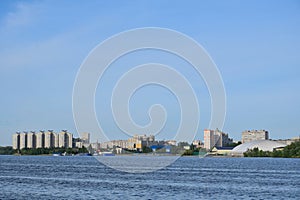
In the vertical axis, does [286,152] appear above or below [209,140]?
below

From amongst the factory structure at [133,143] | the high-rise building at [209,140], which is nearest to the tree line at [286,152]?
the high-rise building at [209,140]

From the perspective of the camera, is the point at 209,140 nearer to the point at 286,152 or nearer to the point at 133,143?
the point at 286,152

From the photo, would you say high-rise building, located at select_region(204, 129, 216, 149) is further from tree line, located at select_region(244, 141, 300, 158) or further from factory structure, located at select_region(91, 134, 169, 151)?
factory structure, located at select_region(91, 134, 169, 151)

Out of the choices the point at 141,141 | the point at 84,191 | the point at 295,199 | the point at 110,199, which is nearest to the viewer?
the point at 110,199

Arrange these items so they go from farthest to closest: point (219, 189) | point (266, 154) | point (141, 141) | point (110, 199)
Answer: point (266, 154) < point (141, 141) < point (219, 189) < point (110, 199)

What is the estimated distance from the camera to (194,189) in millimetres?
44500

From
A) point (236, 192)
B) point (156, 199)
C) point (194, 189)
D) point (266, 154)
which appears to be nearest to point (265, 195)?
point (236, 192)

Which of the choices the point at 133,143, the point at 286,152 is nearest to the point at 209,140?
the point at 286,152

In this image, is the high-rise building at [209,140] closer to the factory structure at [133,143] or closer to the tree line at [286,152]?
the tree line at [286,152]

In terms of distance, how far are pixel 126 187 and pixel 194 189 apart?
Answer: 5.65 meters

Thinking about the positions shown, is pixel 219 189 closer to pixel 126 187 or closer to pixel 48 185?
pixel 126 187

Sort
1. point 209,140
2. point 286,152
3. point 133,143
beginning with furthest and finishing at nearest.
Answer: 1. point 209,140
2. point 286,152
3. point 133,143

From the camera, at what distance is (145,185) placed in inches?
1885

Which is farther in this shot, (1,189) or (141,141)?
(141,141)
